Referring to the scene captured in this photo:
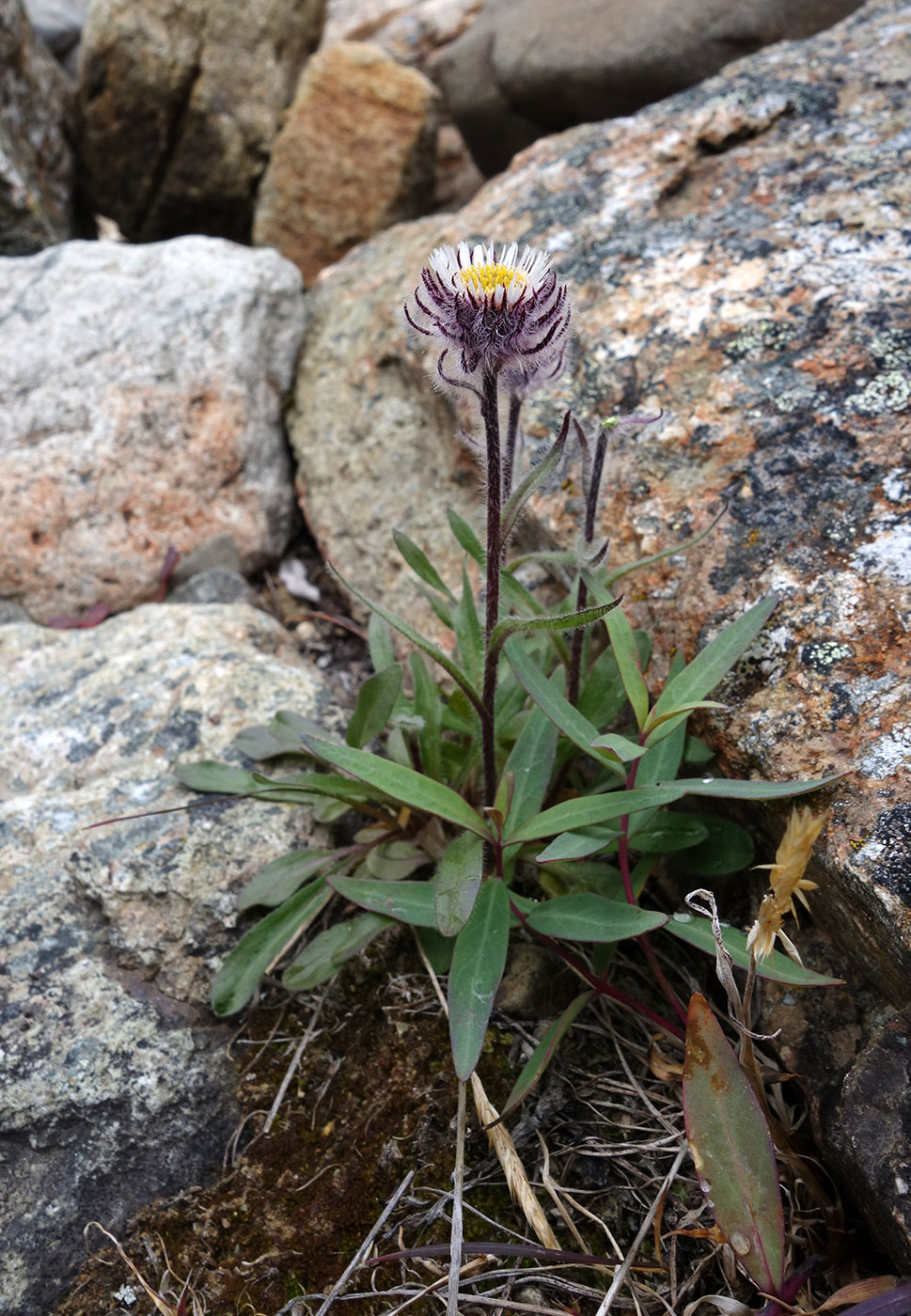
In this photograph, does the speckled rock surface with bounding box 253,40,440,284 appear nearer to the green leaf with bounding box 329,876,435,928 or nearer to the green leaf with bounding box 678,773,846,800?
the green leaf with bounding box 329,876,435,928

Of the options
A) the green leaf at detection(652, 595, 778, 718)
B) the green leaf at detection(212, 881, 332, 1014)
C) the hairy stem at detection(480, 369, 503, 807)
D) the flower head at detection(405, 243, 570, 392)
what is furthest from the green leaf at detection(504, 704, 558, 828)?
the flower head at detection(405, 243, 570, 392)

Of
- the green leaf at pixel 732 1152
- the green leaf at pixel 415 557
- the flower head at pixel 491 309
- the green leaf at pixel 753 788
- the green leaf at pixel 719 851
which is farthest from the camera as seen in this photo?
the green leaf at pixel 415 557

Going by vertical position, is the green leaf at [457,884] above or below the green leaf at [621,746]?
below

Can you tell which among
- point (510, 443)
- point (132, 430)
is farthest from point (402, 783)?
point (132, 430)

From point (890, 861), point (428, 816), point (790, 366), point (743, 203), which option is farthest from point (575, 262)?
point (890, 861)

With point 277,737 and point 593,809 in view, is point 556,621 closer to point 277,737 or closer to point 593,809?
point 593,809

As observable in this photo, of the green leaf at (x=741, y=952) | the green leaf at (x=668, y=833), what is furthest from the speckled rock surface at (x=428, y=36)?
the green leaf at (x=741, y=952)

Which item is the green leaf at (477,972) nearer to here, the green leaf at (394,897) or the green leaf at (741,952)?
the green leaf at (394,897)
